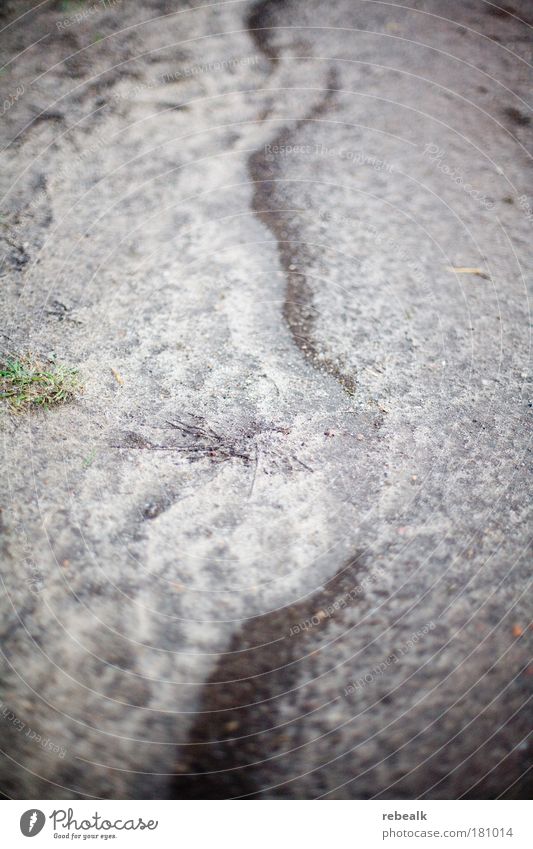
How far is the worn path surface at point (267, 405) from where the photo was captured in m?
1.42

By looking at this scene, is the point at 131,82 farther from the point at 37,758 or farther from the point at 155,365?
the point at 37,758

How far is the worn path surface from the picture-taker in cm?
142

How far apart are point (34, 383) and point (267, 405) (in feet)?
2.28

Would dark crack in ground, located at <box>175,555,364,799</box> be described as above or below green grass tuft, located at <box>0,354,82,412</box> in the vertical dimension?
below

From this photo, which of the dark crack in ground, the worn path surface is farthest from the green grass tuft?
the dark crack in ground

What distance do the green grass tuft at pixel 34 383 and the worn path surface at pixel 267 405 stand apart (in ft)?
0.16

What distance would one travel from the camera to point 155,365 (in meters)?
1.96

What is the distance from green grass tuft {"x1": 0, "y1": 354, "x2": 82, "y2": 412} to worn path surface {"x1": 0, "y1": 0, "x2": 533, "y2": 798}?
5 centimetres

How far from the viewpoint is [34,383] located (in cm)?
185

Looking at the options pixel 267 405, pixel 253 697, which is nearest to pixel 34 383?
pixel 267 405

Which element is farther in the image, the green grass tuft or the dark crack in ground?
the green grass tuft

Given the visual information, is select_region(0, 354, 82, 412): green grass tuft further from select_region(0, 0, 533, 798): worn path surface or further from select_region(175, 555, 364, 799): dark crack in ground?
select_region(175, 555, 364, 799): dark crack in ground

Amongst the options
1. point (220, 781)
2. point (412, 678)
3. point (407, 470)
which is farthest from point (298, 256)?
point (220, 781)

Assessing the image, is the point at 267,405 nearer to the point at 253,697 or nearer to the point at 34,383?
the point at 34,383
